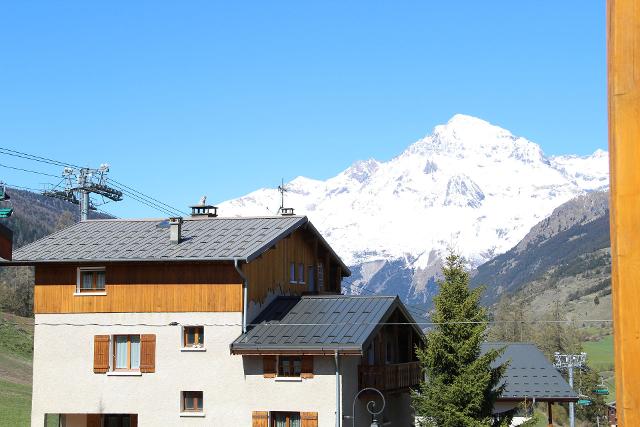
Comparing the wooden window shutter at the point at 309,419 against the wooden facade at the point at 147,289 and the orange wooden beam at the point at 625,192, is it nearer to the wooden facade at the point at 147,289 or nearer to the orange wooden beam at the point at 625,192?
the wooden facade at the point at 147,289

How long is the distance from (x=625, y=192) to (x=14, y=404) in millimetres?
56348

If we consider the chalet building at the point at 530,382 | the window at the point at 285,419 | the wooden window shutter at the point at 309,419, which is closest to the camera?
the wooden window shutter at the point at 309,419

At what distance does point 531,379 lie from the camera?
49625 mm

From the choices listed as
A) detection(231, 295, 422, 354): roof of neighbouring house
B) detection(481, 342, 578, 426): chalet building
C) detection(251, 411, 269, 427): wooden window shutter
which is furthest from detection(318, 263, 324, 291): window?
detection(251, 411, 269, 427): wooden window shutter

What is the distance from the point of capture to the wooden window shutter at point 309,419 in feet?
111

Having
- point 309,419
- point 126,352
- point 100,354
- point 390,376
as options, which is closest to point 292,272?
point 390,376

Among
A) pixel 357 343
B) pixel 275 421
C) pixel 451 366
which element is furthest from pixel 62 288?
pixel 451 366

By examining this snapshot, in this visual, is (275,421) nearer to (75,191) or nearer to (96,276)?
(96,276)

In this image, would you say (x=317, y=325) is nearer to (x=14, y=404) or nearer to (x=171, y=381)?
(x=171, y=381)

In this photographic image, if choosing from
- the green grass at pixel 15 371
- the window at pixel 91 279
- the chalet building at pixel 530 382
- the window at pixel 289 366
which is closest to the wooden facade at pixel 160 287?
the window at pixel 91 279

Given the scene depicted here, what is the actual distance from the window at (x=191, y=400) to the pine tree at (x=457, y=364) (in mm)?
8197

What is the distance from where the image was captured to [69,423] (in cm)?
3800

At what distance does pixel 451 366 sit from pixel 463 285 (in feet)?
9.76

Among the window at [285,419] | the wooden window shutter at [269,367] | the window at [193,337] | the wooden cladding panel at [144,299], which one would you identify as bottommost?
the window at [285,419]
